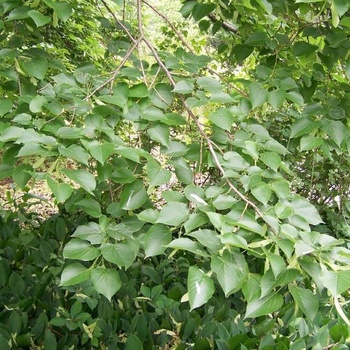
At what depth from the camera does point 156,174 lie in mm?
1209

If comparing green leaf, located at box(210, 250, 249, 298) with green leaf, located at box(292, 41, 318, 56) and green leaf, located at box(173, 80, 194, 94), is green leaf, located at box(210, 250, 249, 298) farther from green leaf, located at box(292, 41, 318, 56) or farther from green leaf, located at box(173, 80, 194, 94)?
green leaf, located at box(292, 41, 318, 56)

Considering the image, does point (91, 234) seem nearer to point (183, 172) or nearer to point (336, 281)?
point (183, 172)

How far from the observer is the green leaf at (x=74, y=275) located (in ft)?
3.58

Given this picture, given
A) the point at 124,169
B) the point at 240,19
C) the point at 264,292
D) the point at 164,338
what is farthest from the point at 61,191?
the point at 240,19

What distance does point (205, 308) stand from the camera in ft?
7.50

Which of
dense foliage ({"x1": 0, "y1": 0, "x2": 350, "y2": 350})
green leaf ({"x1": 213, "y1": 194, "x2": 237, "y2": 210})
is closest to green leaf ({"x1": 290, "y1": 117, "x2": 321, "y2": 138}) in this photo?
dense foliage ({"x1": 0, "y1": 0, "x2": 350, "y2": 350})

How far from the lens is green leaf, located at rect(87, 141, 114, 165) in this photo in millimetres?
1159

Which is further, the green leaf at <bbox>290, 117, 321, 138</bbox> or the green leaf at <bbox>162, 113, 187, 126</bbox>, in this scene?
the green leaf at <bbox>290, 117, 321, 138</bbox>

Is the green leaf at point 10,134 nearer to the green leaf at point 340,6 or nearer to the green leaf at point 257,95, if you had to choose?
the green leaf at point 257,95

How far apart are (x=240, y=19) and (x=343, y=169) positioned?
2606 mm

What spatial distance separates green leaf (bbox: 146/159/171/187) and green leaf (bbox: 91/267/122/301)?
0.25 meters

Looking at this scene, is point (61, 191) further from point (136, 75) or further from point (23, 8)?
point (23, 8)

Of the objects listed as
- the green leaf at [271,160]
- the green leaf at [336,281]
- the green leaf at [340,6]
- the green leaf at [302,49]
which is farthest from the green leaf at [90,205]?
the green leaf at [302,49]

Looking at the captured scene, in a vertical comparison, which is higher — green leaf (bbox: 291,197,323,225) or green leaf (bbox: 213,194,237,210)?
green leaf (bbox: 213,194,237,210)
